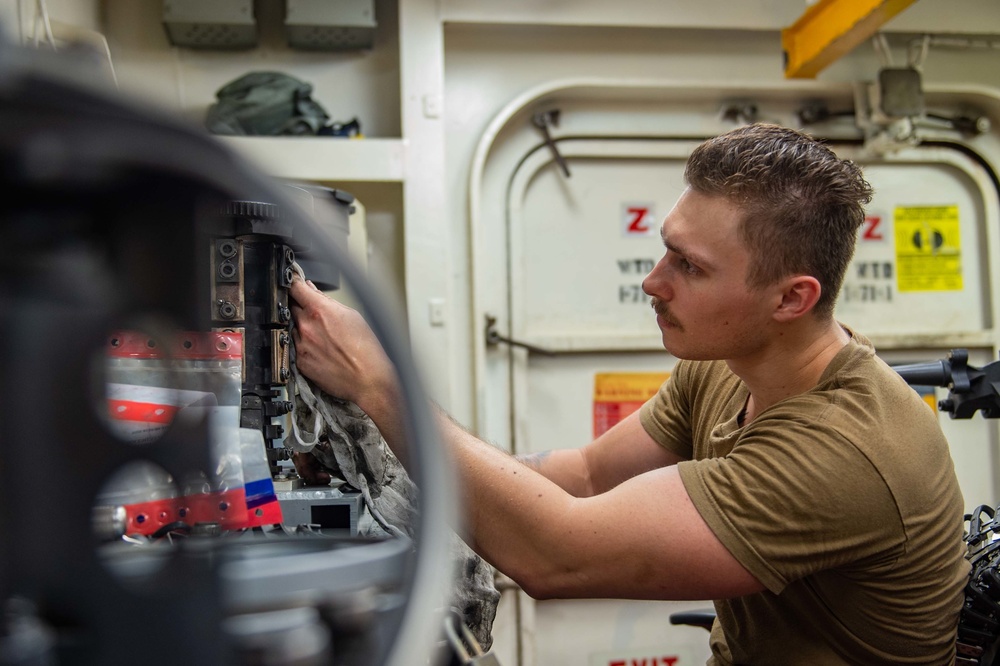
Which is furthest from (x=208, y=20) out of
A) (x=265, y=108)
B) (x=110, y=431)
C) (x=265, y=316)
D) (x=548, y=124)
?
(x=110, y=431)

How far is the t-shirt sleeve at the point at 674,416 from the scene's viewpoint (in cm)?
143

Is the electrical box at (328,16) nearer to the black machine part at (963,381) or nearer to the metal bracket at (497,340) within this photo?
the metal bracket at (497,340)

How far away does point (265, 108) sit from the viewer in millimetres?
2176

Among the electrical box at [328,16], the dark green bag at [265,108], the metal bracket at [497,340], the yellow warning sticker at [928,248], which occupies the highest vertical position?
the electrical box at [328,16]

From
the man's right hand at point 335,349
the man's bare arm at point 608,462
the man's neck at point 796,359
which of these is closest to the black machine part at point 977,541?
the man's neck at point 796,359

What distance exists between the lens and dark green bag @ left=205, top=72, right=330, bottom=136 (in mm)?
2166

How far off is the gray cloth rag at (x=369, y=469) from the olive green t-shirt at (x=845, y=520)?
0.32m

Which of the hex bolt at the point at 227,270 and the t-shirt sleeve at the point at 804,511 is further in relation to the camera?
the t-shirt sleeve at the point at 804,511

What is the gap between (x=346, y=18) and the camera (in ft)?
7.36

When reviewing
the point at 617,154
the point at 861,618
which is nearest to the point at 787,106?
the point at 617,154

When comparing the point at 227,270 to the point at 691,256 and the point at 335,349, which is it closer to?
the point at 335,349

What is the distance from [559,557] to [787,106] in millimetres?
2216

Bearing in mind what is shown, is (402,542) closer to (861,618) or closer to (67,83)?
(67,83)

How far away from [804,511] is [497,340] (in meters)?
1.59
